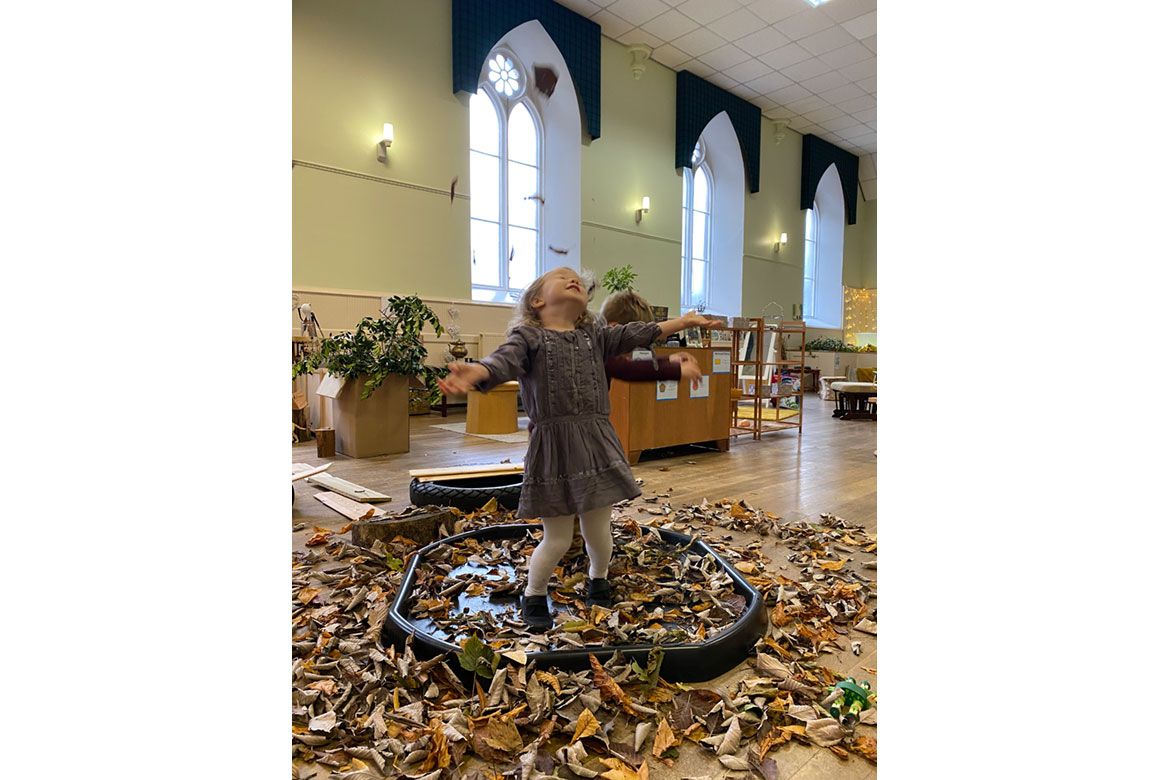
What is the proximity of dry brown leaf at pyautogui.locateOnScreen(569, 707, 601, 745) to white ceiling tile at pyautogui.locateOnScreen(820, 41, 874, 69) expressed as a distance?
10412 millimetres

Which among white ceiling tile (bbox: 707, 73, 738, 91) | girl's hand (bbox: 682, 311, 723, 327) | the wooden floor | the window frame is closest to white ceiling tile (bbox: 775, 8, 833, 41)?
white ceiling tile (bbox: 707, 73, 738, 91)

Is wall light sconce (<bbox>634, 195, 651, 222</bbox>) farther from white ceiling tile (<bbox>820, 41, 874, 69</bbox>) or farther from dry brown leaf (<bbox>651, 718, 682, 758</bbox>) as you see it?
dry brown leaf (<bbox>651, 718, 682, 758</bbox>)

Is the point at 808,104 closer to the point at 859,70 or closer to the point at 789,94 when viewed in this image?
the point at 789,94

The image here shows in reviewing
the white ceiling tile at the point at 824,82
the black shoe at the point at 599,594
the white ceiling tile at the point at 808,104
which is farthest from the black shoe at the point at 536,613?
the white ceiling tile at the point at 808,104

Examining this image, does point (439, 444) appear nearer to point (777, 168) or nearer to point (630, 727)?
point (630, 727)

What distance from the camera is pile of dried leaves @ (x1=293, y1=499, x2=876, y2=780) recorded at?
1.19m

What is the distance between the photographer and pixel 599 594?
186cm

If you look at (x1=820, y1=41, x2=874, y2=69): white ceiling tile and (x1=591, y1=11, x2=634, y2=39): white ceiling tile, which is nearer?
(x1=591, y1=11, x2=634, y2=39): white ceiling tile

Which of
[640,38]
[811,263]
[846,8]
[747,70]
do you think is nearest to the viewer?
[846,8]

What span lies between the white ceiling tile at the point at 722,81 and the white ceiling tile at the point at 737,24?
48.8 inches

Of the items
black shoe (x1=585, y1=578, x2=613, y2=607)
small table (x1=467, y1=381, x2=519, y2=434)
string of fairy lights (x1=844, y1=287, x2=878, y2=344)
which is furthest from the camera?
string of fairy lights (x1=844, y1=287, x2=878, y2=344)

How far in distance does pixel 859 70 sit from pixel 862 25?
1.52m

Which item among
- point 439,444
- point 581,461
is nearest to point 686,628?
point 581,461

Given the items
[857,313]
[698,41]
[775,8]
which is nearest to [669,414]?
[775,8]
